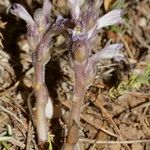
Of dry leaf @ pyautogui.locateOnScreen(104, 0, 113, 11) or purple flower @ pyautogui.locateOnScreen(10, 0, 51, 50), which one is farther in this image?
dry leaf @ pyautogui.locateOnScreen(104, 0, 113, 11)

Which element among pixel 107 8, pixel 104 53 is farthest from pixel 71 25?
pixel 107 8

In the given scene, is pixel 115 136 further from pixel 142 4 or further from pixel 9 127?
pixel 142 4

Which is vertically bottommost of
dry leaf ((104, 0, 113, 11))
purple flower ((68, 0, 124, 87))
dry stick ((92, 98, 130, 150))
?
dry stick ((92, 98, 130, 150))

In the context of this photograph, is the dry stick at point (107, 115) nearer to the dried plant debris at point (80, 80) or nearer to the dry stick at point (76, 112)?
the dried plant debris at point (80, 80)

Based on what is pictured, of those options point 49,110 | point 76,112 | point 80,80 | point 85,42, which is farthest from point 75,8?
point 49,110

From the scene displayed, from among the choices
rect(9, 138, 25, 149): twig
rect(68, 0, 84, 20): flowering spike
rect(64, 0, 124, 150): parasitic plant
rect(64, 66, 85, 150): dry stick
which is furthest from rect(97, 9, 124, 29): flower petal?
rect(9, 138, 25, 149): twig

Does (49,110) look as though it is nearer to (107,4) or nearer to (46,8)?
(46,8)

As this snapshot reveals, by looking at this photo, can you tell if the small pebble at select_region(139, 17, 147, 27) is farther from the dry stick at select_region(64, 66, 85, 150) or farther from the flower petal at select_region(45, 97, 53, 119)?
the dry stick at select_region(64, 66, 85, 150)

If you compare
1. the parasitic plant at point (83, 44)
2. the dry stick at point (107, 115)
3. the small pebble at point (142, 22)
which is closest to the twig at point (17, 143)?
the parasitic plant at point (83, 44)
